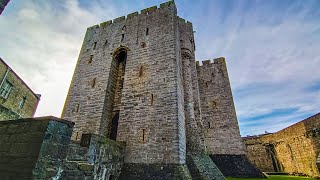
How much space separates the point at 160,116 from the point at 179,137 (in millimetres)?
1225

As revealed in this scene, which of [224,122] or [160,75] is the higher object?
[160,75]

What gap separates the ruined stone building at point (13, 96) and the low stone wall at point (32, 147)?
1359 cm

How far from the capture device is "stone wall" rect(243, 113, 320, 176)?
12.5m

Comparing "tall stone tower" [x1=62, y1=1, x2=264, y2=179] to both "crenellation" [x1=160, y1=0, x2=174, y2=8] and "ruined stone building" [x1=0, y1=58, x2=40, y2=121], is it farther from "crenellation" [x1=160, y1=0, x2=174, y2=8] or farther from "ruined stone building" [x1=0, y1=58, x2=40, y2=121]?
"ruined stone building" [x1=0, y1=58, x2=40, y2=121]

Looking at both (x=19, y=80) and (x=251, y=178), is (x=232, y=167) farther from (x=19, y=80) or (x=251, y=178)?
(x=19, y=80)

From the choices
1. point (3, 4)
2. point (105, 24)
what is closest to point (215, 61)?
point (105, 24)

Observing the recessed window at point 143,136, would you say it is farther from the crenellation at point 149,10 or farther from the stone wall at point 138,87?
the crenellation at point 149,10

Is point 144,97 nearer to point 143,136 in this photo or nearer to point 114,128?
point 143,136

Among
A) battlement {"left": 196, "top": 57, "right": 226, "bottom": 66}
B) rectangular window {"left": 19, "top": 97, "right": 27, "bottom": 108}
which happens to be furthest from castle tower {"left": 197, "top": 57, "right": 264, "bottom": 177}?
rectangular window {"left": 19, "top": 97, "right": 27, "bottom": 108}

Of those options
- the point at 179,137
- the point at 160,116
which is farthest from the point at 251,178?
the point at 160,116

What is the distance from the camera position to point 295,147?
1472cm

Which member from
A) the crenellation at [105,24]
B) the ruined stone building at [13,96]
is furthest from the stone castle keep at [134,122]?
the ruined stone building at [13,96]

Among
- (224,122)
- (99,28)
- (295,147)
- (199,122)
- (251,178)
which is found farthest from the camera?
(295,147)

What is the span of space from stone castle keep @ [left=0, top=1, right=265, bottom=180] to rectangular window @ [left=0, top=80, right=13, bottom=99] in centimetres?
708
